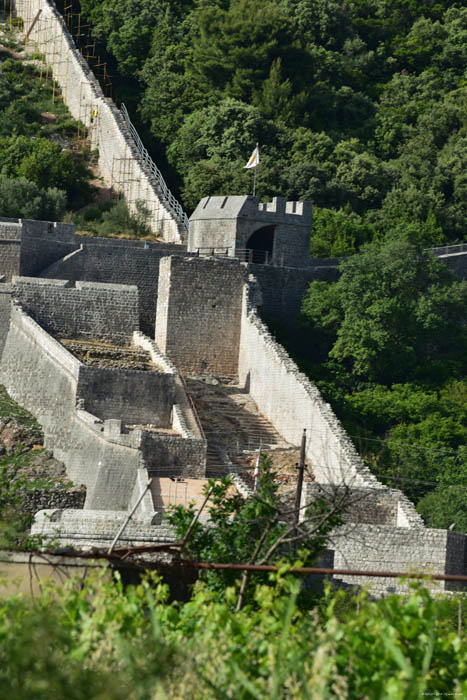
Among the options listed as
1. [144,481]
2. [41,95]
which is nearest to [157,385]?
[144,481]

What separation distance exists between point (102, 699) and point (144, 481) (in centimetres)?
1842

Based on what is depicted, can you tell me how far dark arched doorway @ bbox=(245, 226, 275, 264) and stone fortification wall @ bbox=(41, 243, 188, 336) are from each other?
1.98 meters

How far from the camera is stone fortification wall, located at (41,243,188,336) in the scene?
36.1 meters

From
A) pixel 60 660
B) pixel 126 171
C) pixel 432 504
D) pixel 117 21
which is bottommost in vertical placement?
pixel 432 504

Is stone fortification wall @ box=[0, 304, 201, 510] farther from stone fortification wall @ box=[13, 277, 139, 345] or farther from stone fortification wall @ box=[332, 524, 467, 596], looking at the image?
stone fortification wall @ box=[332, 524, 467, 596]

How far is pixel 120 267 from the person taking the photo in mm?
36719

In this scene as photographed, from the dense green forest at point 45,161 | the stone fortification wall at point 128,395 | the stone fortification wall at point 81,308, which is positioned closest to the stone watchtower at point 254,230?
the stone fortification wall at point 81,308

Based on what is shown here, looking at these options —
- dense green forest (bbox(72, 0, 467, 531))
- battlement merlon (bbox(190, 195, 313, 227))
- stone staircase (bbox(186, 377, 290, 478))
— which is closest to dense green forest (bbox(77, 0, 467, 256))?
dense green forest (bbox(72, 0, 467, 531))

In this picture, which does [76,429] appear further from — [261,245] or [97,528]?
[261,245]

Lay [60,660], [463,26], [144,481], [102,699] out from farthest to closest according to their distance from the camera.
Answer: [463,26] → [144,481] → [60,660] → [102,699]

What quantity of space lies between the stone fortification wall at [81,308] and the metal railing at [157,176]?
683 cm

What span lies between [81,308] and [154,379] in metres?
4.41

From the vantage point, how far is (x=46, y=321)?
3409 cm

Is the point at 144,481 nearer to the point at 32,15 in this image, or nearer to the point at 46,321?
the point at 46,321
